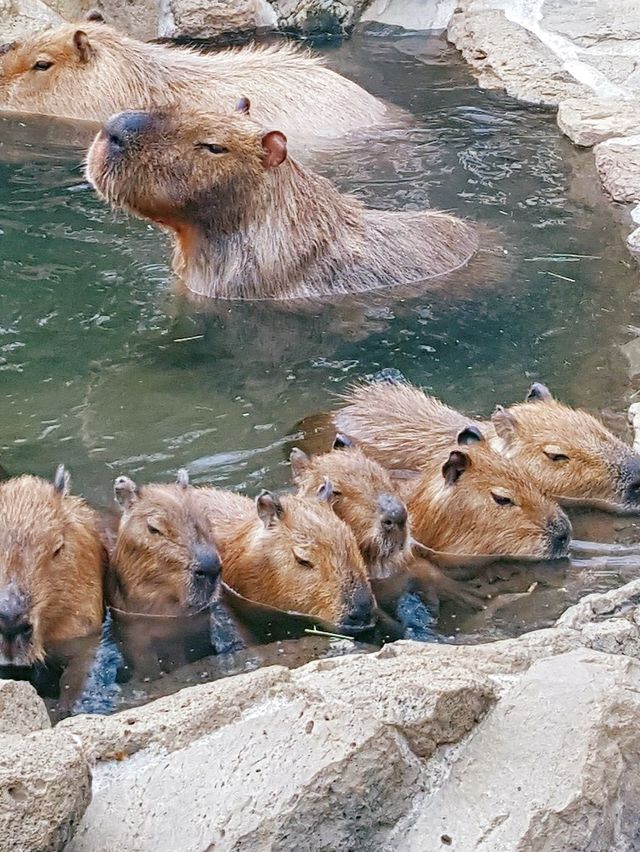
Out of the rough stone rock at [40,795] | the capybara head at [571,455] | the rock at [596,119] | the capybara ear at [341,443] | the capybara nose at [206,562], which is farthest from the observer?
the rock at [596,119]

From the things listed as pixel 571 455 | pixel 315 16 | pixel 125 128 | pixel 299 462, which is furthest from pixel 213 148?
pixel 315 16

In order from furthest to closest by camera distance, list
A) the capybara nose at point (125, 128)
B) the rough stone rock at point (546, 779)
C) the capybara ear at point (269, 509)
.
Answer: the capybara nose at point (125, 128) → the capybara ear at point (269, 509) → the rough stone rock at point (546, 779)

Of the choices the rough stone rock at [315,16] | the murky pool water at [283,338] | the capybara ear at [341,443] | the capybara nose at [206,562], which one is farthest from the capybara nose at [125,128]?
the rough stone rock at [315,16]

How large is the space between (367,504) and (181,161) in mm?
2708

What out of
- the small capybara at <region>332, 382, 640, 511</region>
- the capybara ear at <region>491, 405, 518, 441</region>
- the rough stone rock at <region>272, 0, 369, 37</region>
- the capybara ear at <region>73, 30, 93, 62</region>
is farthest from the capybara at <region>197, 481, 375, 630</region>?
the rough stone rock at <region>272, 0, 369, 37</region>

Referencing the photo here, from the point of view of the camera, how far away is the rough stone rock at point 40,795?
7.68ft

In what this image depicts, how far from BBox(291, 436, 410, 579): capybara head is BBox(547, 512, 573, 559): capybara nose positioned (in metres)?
0.53

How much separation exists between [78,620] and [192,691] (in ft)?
3.37

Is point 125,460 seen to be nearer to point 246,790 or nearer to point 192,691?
point 192,691

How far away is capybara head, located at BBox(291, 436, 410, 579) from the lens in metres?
4.34

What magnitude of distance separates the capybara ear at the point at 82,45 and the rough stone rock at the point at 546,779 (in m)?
7.99

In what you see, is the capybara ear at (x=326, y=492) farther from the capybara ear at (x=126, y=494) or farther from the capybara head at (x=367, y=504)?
the capybara ear at (x=126, y=494)

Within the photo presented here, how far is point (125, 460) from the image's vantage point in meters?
5.04

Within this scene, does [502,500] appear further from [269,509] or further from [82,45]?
[82,45]
